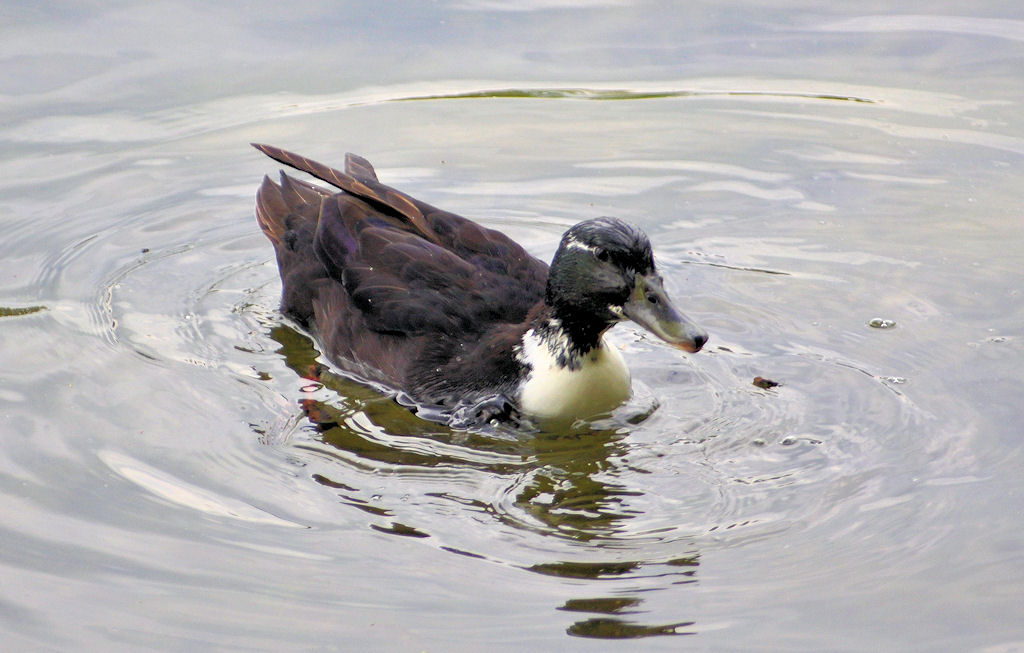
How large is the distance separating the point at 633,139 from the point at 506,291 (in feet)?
11.0

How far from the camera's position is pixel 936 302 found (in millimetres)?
7805

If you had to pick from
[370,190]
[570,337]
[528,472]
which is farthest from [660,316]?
[370,190]

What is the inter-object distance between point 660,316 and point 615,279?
0.29 metres

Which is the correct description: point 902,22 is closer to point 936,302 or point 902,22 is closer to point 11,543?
point 936,302

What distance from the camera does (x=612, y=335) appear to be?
789 cm

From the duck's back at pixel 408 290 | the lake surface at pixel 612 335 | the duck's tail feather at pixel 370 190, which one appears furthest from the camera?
the duck's tail feather at pixel 370 190

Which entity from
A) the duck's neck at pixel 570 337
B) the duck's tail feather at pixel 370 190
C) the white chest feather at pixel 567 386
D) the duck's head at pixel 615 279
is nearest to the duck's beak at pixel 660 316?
the duck's head at pixel 615 279

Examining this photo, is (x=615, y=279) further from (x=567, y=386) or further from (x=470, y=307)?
(x=470, y=307)

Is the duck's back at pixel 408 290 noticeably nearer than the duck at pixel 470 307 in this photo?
No

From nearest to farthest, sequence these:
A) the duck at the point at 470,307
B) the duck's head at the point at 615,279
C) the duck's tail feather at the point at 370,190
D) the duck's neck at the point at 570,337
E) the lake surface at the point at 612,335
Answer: the lake surface at the point at 612,335, the duck's head at the point at 615,279, the duck at the point at 470,307, the duck's neck at the point at 570,337, the duck's tail feather at the point at 370,190

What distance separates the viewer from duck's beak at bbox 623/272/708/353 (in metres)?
6.39

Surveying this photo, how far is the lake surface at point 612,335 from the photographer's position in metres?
5.21

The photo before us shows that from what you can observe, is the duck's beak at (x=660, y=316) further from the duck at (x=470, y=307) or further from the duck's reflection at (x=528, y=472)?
the duck's reflection at (x=528, y=472)

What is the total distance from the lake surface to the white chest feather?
19 cm
